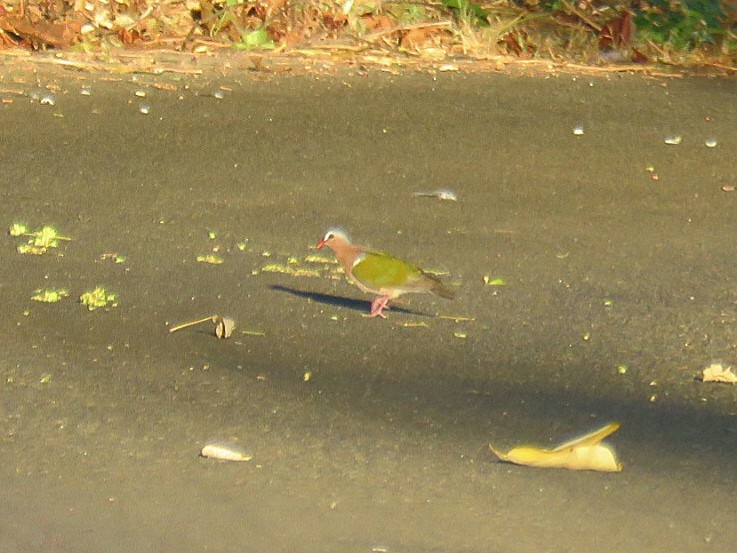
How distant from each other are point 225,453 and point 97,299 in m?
1.76

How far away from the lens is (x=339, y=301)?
591 cm

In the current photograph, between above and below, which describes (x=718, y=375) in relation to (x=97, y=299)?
above

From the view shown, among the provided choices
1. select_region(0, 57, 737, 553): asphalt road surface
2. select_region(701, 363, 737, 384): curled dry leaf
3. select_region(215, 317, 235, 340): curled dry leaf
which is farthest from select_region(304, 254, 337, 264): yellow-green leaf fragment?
select_region(701, 363, 737, 384): curled dry leaf

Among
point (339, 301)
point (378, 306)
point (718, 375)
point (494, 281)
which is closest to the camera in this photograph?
point (718, 375)

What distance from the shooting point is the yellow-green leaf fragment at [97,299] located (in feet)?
18.5

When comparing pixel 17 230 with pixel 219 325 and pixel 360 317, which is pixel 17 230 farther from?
pixel 360 317

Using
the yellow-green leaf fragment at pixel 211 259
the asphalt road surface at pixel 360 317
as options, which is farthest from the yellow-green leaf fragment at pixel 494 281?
the yellow-green leaf fragment at pixel 211 259

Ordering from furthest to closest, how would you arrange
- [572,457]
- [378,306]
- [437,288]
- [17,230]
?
[17,230] < [378,306] < [437,288] < [572,457]

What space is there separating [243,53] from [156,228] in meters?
4.32

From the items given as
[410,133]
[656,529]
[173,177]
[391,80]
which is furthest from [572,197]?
[656,529]

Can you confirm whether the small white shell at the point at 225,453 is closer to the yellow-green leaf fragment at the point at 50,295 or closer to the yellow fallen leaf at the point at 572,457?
the yellow fallen leaf at the point at 572,457

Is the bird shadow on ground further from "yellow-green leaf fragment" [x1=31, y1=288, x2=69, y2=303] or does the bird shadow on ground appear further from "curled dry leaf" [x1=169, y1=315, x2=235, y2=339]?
"yellow-green leaf fragment" [x1=31, y1=288, x2=69, y2=303]

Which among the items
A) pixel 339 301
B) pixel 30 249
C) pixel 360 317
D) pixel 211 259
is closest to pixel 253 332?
pixel 360 317

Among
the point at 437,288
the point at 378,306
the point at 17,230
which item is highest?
the point at 437,288
